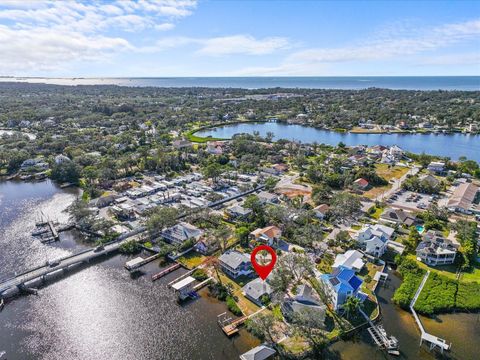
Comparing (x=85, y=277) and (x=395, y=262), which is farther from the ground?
(x=395, y=262)

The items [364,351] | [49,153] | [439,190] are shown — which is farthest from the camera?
[49,153]

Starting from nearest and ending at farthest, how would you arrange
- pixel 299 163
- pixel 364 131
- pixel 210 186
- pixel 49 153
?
pixel 210 186
pixel 299 163
pixel 49 153
pixel 364 131

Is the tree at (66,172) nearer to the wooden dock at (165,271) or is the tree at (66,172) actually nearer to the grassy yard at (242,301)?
the wooden dock at (165,271)

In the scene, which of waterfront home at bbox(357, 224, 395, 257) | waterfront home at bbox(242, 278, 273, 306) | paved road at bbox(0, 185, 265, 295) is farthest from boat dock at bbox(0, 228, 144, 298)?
waterfront home at bbox(357, 224, 395, 257)

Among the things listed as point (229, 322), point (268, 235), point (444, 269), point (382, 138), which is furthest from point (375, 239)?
point (382, 138)

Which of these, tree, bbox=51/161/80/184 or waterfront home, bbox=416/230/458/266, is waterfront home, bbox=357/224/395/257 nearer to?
waterfront home, bbox=416/230/458/266

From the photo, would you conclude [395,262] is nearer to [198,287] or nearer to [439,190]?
[198,287]

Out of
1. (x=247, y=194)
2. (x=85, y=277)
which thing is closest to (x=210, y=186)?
(x=247, y=194)
